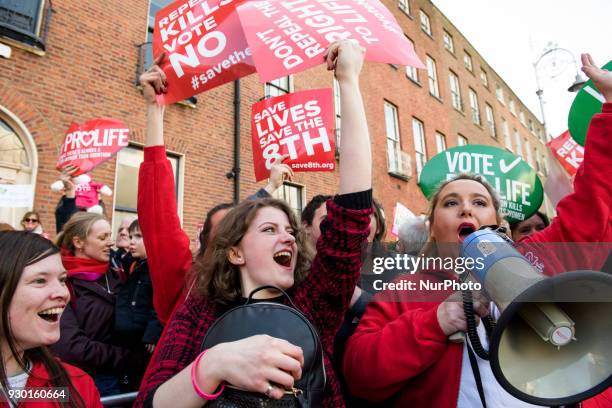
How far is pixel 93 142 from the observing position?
15.8ft

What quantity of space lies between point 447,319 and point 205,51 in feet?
6.65

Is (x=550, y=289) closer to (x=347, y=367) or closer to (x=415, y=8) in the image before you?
(x=347, y=367)

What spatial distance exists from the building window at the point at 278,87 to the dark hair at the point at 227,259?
795 centimetres

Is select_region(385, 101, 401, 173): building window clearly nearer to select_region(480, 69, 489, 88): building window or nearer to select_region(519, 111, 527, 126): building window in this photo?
select_region(480, 69, 489, 88): building window

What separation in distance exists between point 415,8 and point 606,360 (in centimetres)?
1702

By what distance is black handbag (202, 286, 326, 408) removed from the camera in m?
0.96

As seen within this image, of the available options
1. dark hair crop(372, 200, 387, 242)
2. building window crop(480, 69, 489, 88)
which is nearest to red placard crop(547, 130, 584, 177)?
dark hair crop(372, 200, 387, 242)

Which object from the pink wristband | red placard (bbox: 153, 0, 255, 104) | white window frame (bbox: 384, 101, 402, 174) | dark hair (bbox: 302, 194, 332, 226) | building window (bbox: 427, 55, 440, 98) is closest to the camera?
the pink wristband

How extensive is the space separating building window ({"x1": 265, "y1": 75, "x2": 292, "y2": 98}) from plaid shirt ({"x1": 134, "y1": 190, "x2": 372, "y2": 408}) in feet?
27.3

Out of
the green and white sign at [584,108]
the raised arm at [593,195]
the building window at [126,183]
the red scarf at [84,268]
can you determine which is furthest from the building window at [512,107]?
the red scarf at [84,268]

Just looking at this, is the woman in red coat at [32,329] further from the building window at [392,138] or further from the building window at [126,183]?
the building window at [392,138]

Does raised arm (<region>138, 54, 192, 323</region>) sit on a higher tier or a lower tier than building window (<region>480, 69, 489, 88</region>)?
lower

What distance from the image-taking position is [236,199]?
7.91 m

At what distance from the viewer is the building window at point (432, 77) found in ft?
50.8
